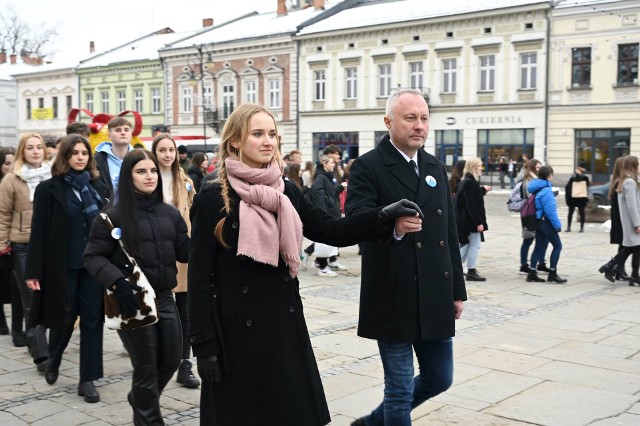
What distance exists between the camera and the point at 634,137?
34.7m

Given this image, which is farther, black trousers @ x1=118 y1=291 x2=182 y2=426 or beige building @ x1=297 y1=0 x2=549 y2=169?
beige building @ x1=297 y1=0 x2=549 y2=169

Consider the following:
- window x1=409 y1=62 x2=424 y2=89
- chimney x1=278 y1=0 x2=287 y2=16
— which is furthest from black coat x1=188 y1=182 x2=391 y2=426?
chimney x1=278 y1=0 x2=287 y2=16

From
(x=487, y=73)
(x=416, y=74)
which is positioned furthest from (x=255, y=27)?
(x=487, y=73)

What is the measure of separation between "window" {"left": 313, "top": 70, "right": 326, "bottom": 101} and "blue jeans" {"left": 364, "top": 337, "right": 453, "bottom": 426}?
137ft

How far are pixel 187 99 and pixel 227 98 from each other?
3568 millimetres

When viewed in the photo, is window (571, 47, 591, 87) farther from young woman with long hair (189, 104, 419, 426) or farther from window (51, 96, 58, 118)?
window (51, 96, 58, 118)

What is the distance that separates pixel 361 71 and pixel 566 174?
13.2 m

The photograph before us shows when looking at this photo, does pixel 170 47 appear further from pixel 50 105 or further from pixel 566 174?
pixel 566 174

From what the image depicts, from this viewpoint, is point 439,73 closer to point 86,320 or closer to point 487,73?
point 487,73

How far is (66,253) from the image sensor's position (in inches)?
225

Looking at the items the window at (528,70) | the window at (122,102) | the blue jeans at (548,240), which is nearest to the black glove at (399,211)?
the blue jeans at (548,240)

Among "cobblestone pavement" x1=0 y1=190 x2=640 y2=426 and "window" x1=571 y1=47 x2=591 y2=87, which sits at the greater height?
"window" x1=571 y1=47 x2=591 y2=87

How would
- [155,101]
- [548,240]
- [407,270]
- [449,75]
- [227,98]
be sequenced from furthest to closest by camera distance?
[155,101] → [227,98] → [449,75] → [548,240] → [407,270]

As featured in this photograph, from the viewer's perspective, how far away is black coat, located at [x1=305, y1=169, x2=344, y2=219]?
37.7 feet
